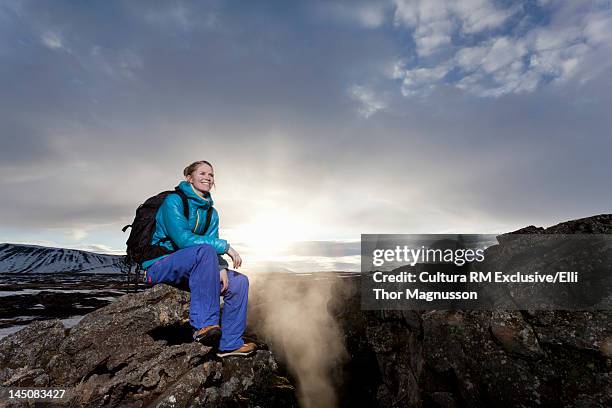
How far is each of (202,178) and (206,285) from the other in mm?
2266

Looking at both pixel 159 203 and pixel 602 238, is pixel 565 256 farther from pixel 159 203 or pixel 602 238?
pixel 159 203

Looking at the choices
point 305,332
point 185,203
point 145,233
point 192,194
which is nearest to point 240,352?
point 145,233

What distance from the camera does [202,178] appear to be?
273 inches

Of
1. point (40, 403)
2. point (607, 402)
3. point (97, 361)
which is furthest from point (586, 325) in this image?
point (40, 403)

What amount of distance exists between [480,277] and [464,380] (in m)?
2.35

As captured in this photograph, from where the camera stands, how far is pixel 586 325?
6.02 metres

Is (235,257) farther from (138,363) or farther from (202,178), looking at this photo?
(138,363)

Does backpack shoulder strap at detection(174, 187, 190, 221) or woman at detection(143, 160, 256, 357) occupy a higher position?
backpack shoulder strap at detection(174, 187, 190, 221)

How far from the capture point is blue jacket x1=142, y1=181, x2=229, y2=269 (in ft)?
21.4

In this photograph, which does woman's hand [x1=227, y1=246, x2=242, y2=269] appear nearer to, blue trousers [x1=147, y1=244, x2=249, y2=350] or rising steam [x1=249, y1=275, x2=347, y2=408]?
blue trousers [x1=147, y1=244, x2=249, y2=350]

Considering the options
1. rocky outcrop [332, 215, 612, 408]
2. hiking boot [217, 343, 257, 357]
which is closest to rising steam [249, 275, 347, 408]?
rocky outcrop [332, 215, 612, 408]

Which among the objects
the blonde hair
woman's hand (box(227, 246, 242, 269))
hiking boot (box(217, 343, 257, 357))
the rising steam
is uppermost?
the blonde hair

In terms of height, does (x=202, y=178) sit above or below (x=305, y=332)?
above

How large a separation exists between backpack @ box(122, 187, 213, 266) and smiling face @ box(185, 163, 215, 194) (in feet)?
1.17
